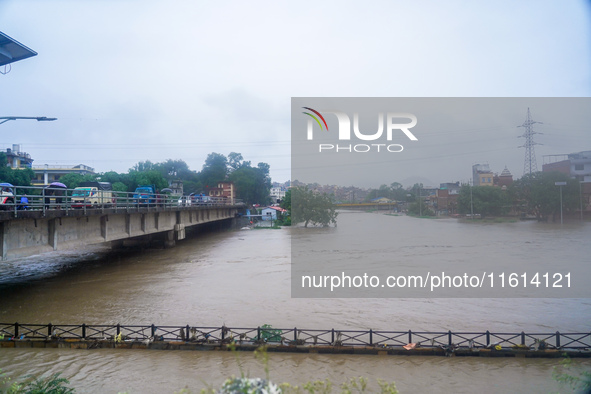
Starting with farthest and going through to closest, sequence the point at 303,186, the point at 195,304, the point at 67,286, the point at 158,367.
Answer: the point at 303,186, the point at 67,286, the point at 195,304, the point at 158,367

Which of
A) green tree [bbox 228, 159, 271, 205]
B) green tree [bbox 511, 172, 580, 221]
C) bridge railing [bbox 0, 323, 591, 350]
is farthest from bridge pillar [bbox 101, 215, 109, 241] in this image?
green tree [bbox 228, 159, 271, 205]

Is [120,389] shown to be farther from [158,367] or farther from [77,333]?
[77,333]

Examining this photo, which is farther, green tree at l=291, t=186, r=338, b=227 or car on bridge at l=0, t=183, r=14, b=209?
green tree at l=291, t=186, r=338, b=227

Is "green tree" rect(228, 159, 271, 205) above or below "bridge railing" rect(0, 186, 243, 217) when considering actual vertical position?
above

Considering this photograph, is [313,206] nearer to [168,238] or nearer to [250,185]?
[168,238]

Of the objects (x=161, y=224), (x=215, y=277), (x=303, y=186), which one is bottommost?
(x=215, y=277)

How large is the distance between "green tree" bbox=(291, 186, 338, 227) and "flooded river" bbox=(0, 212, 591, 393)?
18.8 meters

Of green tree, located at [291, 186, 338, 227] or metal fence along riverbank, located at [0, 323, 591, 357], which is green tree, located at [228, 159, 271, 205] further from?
metal fence along riverbank, located at [0, 323, 591, 357]

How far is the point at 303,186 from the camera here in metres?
48.4

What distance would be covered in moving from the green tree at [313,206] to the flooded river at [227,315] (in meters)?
18.8

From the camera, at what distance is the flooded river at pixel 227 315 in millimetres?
8234

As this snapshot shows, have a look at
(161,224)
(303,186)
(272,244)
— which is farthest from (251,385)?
(303,186)

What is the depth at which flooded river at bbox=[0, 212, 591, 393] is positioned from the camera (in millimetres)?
8234

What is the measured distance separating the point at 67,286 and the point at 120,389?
12584 mm
